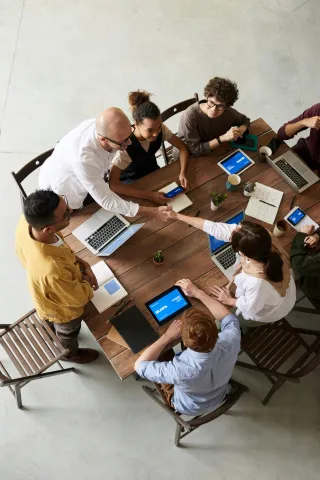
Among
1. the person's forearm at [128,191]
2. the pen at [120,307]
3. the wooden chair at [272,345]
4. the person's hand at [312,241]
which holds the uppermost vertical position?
the person's forearm at [128,191]

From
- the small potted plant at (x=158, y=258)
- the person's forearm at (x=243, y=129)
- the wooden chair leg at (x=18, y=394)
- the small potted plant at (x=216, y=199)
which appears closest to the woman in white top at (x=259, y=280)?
the small potted plant at (x=158, y=258)

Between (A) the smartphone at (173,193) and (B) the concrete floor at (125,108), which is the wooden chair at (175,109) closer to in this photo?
(A) the smartphone at (173,193)

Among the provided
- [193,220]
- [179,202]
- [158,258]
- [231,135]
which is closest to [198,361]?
[158,258]

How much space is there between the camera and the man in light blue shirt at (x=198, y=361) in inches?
77.1

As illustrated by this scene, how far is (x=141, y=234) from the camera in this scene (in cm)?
275

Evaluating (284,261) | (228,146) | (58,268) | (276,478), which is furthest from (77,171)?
(276,478)

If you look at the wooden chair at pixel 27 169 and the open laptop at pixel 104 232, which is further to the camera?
the wooden chair at pixel 27 169

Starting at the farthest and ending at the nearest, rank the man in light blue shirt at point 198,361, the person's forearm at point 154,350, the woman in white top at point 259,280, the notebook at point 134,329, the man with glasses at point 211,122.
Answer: the man with glasses at point 211,122 < the notebook at point 134,329 < the person's forearm at point 154,350 < the woman in white top at point 259,280 < the man in light blue shirt at point 198,361

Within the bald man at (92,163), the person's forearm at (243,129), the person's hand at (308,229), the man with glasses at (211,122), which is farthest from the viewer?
the person's forearm at (243,129)

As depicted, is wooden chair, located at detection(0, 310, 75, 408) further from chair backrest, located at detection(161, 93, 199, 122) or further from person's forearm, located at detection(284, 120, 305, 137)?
person's forearm, located at detection(284, 120, 305, 137)

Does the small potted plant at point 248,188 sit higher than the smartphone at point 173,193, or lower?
lower

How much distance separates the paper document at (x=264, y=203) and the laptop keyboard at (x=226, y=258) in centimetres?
36

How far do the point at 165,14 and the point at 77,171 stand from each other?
132 inches

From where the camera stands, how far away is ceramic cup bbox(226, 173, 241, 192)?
2891 millimetres
